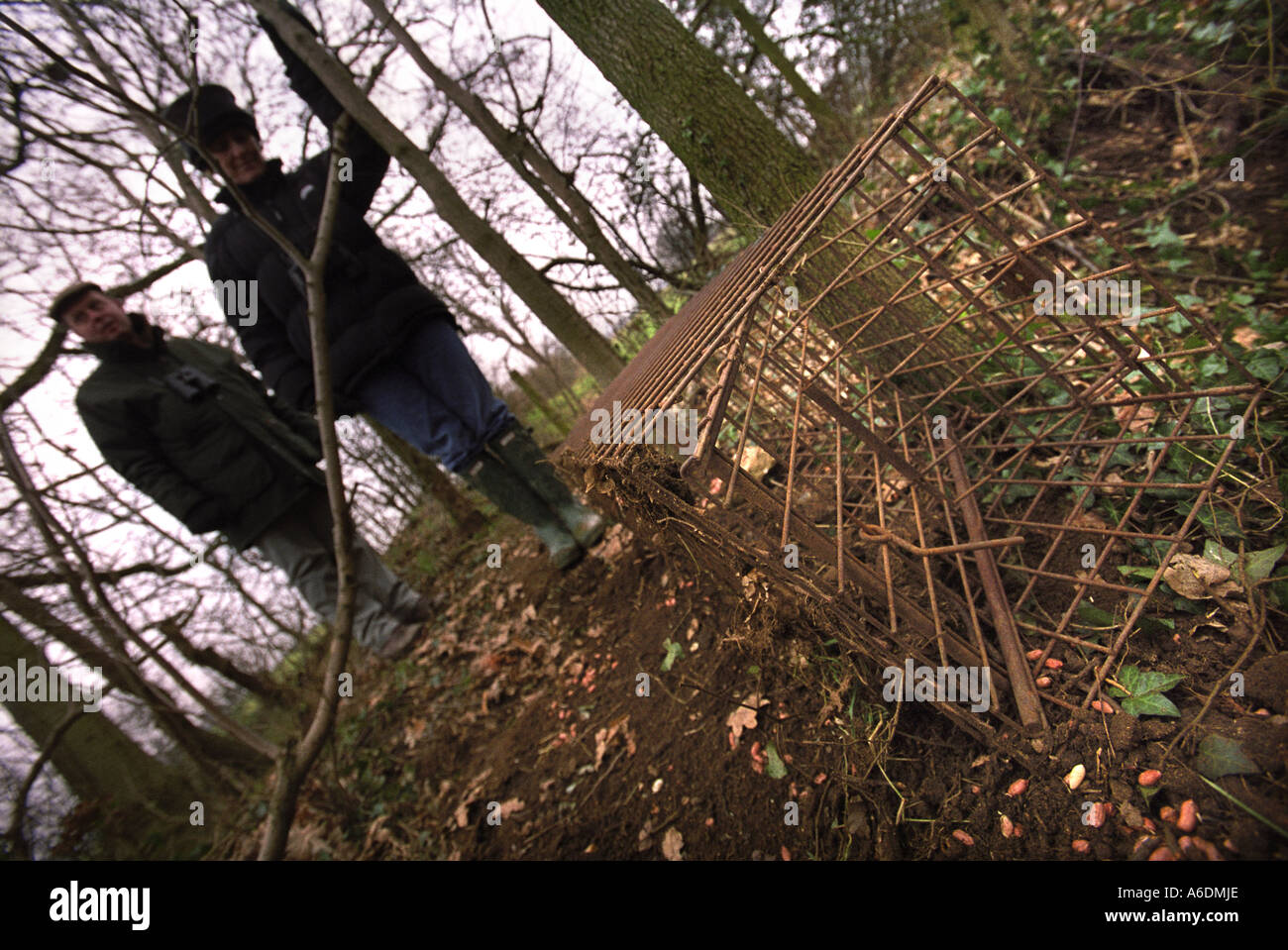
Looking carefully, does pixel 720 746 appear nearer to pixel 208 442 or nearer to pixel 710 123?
pixel 710 123

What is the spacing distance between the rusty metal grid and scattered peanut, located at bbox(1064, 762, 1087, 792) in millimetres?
120

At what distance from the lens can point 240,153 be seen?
9.51ft

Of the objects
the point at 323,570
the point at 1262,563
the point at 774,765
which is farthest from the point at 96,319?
the point at 1262,563

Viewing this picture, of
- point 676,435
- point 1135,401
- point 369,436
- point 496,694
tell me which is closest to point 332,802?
point 496,694

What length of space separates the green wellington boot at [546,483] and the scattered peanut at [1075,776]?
2718 mm

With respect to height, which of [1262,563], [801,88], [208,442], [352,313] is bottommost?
[1262,563]

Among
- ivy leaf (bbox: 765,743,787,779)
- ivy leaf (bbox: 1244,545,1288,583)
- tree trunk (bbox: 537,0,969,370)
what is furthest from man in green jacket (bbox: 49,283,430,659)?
ivy leaf (bbox: 1244,545,1288,583)

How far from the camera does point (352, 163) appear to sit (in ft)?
9.90

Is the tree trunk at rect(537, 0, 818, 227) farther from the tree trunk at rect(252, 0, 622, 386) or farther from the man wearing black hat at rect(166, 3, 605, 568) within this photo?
the man wearing black hat at rect(166, 3, 605, 568)

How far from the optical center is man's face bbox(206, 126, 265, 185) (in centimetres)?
285

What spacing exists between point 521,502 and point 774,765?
221 centimetres
